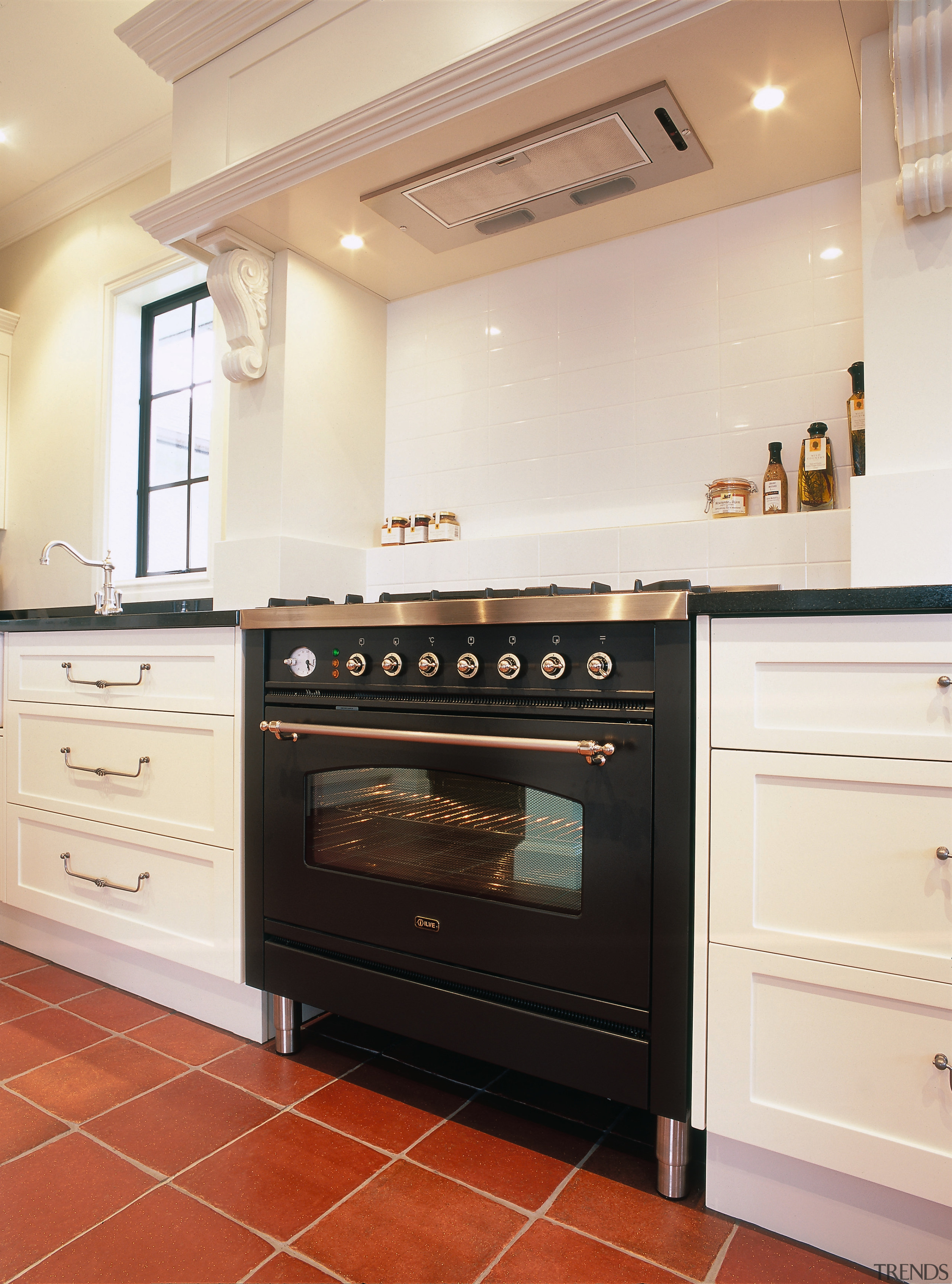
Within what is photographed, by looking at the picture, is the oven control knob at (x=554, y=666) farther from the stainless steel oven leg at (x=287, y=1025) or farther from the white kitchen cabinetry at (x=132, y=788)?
the stainless steel oven leg at (x=287, y=1025)

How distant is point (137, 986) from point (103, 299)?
8.80 feet

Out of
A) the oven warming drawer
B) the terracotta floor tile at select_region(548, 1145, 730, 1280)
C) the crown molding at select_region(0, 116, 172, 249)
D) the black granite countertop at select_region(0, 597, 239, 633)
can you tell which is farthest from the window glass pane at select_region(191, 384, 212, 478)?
the terracotta floor tile at select_region(548, 1145, 730, 1280)

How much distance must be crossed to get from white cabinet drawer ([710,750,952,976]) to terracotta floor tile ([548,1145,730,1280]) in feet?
1.35

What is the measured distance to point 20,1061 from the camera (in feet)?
5.10

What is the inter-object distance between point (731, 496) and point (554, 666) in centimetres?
78

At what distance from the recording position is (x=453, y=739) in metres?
1.29

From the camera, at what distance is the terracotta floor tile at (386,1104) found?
1.32m

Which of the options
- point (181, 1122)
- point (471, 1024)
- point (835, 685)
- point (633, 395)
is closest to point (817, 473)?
point (633, 395)

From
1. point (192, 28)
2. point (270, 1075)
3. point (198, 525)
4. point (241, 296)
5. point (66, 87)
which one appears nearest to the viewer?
point (270, 1075)

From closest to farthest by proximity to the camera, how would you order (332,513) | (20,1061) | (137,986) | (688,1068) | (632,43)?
(688,1068) < (632,43) < (20,1061) < (137,986) < (332,513)

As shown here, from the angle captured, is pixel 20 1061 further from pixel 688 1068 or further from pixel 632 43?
pixel 632 43

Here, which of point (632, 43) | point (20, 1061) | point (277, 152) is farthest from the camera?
point (277, 152)

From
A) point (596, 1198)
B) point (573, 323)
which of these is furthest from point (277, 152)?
point (596, 1198)

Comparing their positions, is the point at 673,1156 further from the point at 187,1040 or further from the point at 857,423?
the point at 857,423
